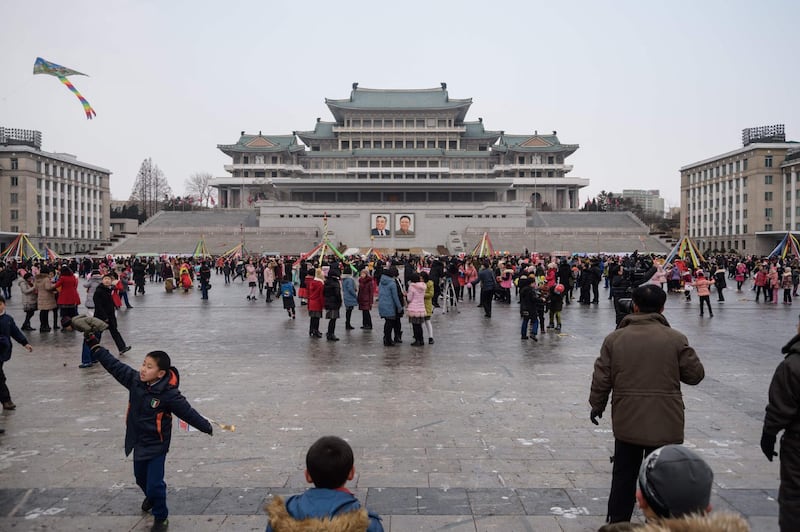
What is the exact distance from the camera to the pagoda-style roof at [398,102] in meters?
74.1

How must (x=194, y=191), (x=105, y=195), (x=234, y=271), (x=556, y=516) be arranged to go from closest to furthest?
1. (x=556, y=516)
2. (x=234, y=271)
3. (x=105, y=195)
4. (x=194, y=191)

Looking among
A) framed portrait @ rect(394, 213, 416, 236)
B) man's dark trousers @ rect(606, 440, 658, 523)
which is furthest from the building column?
man's dark trousers @ rect(606, 440, 658, 523)

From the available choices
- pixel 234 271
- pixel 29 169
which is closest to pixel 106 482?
pixel 234 271

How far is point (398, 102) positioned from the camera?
252ft

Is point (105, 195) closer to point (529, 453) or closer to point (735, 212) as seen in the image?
point (735, 212)

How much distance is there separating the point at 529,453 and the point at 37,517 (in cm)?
372

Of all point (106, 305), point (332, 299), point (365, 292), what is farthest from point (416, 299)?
point (106, 305)

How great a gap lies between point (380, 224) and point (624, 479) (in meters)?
58.8

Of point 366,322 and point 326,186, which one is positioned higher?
point 326,186

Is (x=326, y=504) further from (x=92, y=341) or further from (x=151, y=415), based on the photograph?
(x=92, y=341)

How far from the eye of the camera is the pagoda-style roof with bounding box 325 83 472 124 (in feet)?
243

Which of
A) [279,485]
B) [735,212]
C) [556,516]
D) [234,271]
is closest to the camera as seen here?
[556,516]

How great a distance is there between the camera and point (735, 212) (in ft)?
231

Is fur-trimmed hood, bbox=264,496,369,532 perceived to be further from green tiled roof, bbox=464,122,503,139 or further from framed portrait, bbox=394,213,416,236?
green tiled roof, bbox=464,122,503,139
